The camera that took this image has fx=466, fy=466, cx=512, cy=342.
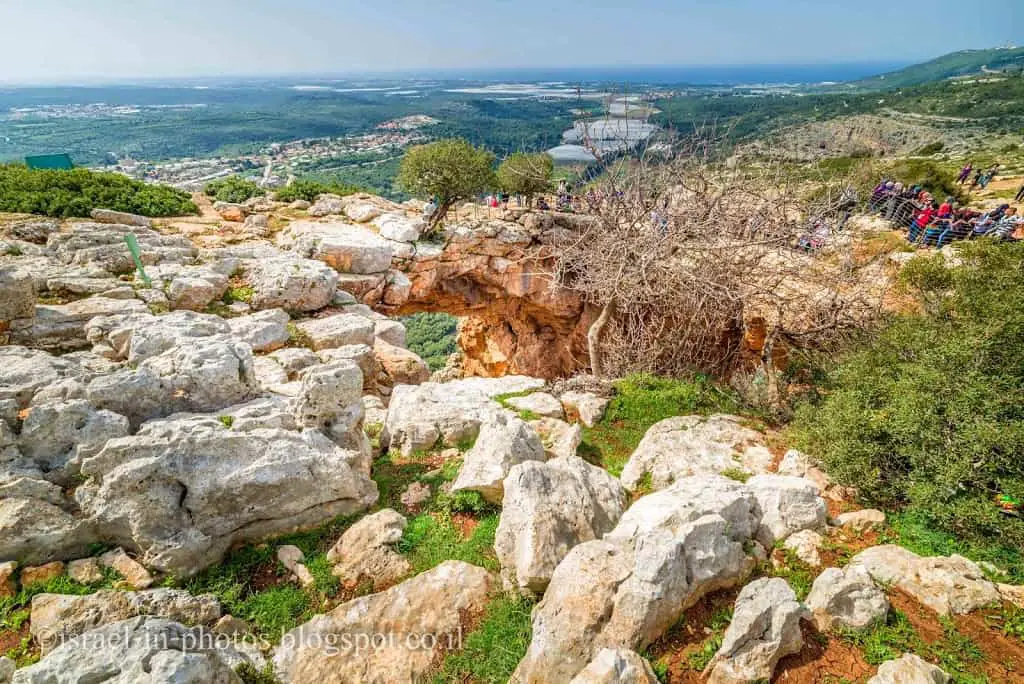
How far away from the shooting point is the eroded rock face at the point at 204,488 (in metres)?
5.07

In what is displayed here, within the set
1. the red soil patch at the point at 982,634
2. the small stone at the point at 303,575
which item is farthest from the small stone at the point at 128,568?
the red soil patch at the point at 982,634

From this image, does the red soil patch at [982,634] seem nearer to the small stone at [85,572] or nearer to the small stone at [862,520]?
the small stone at [862,520]

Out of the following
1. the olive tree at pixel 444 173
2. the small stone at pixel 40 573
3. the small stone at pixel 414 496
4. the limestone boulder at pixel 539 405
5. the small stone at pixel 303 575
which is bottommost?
the limestone boulder at pixel 539 405

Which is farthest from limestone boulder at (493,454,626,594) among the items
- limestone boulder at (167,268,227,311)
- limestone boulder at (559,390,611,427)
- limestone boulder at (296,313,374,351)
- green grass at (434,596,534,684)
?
limestone boulder at (167,268,227,311)

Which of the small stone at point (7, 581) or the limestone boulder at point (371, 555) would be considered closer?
the small stone at point (7, 581)

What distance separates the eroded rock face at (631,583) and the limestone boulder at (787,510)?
2.85 feet

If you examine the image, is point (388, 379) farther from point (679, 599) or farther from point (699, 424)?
point (679, 599)

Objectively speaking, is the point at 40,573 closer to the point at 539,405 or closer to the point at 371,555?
the point at 371,555

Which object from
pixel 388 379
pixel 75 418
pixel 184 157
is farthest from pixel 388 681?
pixel 184 157

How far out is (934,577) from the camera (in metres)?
5.04

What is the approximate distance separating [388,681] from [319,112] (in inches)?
7498

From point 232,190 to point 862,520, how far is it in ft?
83.0

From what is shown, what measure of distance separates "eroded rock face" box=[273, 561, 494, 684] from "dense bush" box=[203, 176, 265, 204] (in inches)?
843

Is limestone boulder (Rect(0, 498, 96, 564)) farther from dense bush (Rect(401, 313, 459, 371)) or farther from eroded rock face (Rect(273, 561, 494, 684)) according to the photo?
dense bush (Rect(401, 313, 459, 371))
